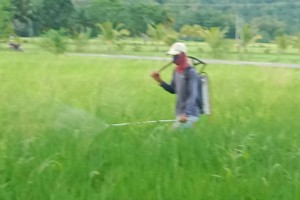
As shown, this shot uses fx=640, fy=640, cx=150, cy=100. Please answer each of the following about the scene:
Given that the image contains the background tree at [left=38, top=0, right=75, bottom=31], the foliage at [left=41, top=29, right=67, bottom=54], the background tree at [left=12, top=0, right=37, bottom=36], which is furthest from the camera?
the background tree at [left=12, top=0, right=37, bottom=36]

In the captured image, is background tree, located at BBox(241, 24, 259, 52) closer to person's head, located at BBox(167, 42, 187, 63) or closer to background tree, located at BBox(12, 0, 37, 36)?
background tree, located at BBox(12, 0, 37, 36)

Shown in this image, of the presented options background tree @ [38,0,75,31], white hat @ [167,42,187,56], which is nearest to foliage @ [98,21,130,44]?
background tree @ [38,0,75,31]

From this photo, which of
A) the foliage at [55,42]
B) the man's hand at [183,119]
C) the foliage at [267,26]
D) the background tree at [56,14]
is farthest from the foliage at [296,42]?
the man's hand at [183,119]

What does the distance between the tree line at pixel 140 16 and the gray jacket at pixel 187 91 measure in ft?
94.2

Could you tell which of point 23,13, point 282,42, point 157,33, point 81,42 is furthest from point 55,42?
point 282,42

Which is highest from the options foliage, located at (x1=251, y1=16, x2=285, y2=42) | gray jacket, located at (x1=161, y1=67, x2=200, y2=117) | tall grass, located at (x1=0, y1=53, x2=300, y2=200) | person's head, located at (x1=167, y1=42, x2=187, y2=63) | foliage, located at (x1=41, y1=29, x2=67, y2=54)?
person's head, located at (x1=167, y1=42, x2=187, y2=63)

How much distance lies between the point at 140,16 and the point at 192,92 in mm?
38059

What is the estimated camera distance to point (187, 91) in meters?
5.38

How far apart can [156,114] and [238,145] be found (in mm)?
2318

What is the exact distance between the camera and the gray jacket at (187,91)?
17.4 feet

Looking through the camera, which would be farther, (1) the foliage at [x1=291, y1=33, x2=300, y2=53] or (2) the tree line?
(2) the tree line

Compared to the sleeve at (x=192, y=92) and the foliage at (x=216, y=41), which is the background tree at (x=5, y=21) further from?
the sleeve at (x=192, y=92)

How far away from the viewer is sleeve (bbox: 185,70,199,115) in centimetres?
530

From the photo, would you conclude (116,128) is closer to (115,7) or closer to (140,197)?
(140,197)
